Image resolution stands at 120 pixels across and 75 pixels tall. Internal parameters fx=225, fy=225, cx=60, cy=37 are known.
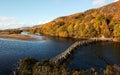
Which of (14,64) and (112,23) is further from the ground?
(112,23)

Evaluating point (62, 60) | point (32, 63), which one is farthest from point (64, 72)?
point (62, 60)

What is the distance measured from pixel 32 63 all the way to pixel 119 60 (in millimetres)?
40927

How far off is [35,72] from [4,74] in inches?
636

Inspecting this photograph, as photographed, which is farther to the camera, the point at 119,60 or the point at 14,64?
the point at 119,60

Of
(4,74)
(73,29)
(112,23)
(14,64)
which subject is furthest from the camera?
(73,29)

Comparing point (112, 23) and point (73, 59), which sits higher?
point (112, 23)

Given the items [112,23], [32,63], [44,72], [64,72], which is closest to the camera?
[64,72]

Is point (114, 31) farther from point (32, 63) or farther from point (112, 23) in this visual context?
point (32, 63)

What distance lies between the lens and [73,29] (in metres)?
193

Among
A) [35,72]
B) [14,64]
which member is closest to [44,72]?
[35,72]

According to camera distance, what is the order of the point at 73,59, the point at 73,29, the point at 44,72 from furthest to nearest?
the point at 73,29, the point at 73,59, the point at 44,72

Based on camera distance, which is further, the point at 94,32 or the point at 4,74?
the point at 94,32

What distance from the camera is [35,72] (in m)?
42.8

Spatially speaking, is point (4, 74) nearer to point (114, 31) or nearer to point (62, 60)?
point (62, 60)
